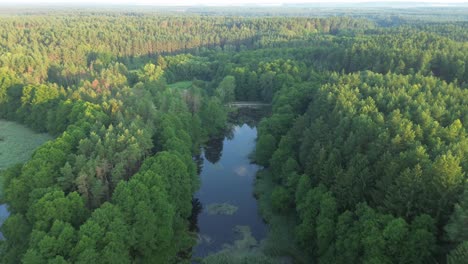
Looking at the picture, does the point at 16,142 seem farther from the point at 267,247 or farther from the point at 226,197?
the point at 267,247

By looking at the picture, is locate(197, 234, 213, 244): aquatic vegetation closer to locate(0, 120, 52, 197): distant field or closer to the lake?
the lake

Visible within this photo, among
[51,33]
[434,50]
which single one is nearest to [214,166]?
[434,50]

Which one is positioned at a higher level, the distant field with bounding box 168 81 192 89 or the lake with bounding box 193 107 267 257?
the distant field with bounding box 168 81 192 89

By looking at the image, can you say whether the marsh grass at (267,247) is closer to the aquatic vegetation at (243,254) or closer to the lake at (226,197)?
the aquatic vegetation at (243,254)

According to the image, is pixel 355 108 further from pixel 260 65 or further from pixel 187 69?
pixel 187 69

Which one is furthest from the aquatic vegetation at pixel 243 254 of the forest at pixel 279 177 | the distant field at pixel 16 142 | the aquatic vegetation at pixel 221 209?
the distant field at pixel 16 142

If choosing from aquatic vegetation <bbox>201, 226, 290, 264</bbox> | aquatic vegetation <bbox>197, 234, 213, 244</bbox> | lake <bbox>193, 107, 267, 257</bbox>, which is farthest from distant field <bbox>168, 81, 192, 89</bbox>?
aquatic vegetation <bbox>201, 226, 290, 264</bbox>
